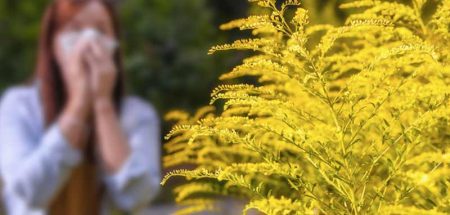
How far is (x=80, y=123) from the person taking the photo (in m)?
4.37

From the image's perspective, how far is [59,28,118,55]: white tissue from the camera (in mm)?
4367

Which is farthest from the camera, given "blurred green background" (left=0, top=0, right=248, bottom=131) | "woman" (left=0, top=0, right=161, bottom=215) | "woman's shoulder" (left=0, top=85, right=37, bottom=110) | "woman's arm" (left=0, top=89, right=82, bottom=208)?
"blurred green background" (left=0, top=0, right=248, bottom=131)

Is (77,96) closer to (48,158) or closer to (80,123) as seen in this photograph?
(80,123)

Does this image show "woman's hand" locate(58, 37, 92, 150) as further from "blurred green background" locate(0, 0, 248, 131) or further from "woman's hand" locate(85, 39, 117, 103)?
"blurred green background" locate(0, 0, 248, 131)

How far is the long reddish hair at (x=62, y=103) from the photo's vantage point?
4363 mm

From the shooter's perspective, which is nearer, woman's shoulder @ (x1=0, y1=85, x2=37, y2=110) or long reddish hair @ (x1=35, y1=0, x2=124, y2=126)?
long reddish hair @ (x1=35, y1=0, x2=124, y2=126)

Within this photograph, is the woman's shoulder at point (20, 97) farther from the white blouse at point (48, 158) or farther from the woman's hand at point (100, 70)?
the woman's hand at point (100, 70)

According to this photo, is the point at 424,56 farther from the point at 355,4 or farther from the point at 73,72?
the point at 73,72

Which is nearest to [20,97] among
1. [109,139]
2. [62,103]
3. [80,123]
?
[62,103]

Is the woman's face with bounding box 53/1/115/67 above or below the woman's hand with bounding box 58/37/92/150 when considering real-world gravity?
above

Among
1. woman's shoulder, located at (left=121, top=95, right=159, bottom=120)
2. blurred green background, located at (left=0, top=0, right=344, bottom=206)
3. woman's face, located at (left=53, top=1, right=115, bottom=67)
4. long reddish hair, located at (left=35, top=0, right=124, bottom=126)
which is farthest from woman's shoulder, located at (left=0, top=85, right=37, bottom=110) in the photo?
blurred green background, located at (left=0, top=0, right=344, bottom=206)

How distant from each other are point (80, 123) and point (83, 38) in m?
0.34

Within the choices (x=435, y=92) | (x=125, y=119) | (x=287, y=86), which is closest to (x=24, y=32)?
(x=125, y=119)

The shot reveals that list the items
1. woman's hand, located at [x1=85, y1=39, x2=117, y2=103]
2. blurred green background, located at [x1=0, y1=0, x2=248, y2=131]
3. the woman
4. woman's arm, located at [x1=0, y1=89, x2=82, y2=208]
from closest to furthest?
woman's arm, located at [x1=0, y1=89, x2=82, y2=208]
the woman
woman's hand, located at [x1=85, y1=39, x2=117, y2=103]
blurred green background, located at [x1=0, y1=0, x2=248, y2=131]
